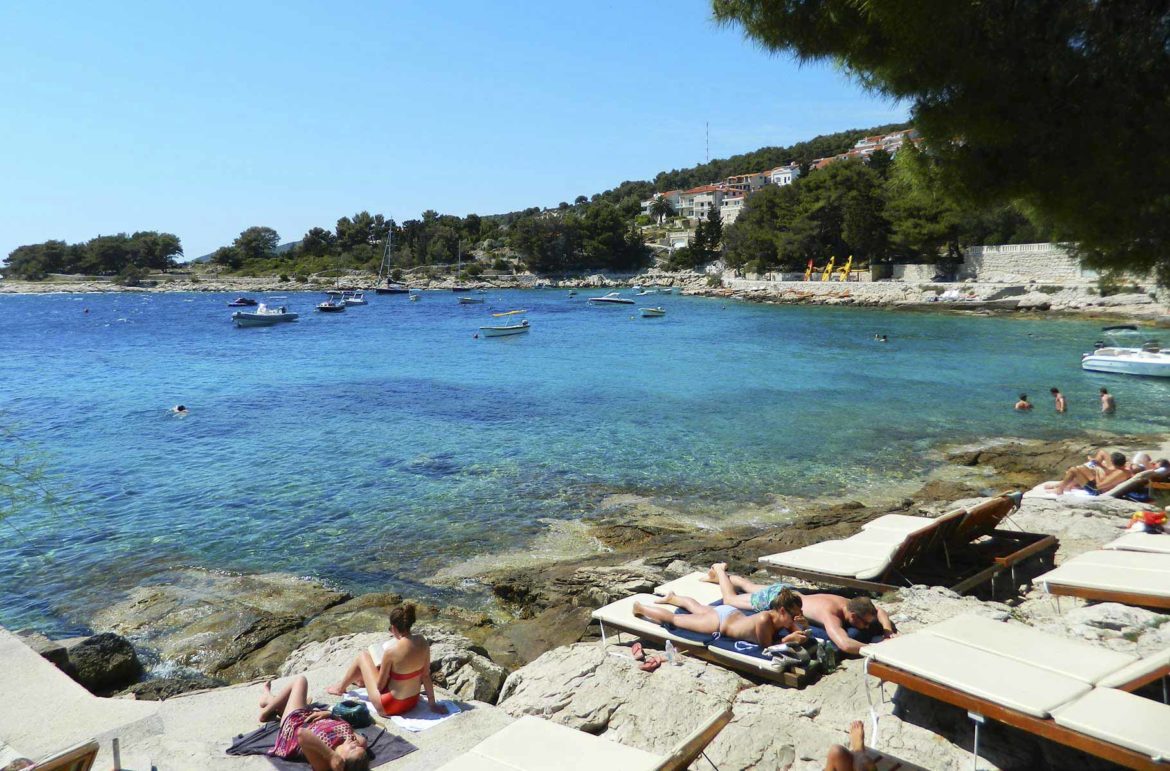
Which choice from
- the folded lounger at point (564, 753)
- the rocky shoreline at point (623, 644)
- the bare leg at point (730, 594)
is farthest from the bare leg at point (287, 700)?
the bare leg at point (730, 594)

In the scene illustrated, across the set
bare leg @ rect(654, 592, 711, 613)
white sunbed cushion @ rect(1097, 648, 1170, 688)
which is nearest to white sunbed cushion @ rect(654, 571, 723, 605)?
bare leg @ rect(654, 592, 711, 613)

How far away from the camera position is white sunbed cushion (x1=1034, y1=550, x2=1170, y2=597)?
6.04 metres

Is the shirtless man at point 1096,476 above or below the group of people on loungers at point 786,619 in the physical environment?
below

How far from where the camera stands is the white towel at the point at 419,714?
514 centimetres

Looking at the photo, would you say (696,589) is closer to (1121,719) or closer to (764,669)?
(764,669)

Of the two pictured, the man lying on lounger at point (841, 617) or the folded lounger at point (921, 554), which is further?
the folded lounger at point (921, 554)

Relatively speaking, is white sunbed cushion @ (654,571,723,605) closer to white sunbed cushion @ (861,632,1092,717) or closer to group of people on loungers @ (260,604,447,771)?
white sunbed cushion @ (861,632,1092,717)

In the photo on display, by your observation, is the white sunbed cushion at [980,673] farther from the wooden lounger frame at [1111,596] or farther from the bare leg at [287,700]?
the bare leg at [287,700]

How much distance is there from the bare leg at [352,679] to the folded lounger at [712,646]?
6.75 feet

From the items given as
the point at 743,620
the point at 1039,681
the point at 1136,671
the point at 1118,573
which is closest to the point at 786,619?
the point at 743,620

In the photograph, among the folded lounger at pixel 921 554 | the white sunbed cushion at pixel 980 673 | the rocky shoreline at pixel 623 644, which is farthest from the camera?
the folded lounger at pixel 921 554

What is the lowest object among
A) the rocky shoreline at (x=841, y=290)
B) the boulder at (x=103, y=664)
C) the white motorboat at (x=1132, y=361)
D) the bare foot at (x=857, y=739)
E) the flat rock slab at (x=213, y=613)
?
the flat rock slab at (x=213, y=613)

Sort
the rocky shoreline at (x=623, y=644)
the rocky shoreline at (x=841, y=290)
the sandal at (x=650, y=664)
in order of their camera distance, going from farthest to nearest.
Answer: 1. the rocky shoreline at (x=841, y=290)
2. the sandal at (x=650, y=664)
3. the rocky shoreline at (x=623, y=644)

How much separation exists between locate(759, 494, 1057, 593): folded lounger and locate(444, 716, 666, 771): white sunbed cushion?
12.4ft
